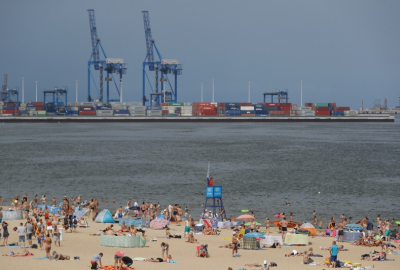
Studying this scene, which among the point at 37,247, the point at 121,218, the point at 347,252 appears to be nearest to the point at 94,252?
the point at 37,247

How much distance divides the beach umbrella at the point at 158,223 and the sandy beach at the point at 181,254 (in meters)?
1.37

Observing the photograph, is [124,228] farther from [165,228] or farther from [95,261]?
[95,261]

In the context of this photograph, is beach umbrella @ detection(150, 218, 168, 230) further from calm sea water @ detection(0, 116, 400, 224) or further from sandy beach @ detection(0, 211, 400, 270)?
calm sea water @ detection(0, 116, 400, 224)

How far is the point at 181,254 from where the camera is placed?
20.2m

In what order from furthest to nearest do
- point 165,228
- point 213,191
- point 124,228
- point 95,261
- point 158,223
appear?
point 213,191 → point 158,223 → point 165,228 → point 124,228 → point 95,261

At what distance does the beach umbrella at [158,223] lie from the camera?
25.8 m

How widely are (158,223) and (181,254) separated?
19.0 feet

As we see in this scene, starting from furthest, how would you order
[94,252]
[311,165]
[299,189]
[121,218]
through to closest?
[311,165]
[299,189]
[121,218]
[94,252]

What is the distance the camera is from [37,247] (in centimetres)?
2044

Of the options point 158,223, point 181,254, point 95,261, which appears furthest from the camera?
point 158,223

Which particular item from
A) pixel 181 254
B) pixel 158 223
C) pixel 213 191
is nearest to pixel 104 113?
pixel 213 191

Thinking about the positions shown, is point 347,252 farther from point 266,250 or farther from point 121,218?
point 121,218

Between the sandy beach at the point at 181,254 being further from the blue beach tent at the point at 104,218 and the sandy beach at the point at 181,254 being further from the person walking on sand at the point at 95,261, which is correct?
the blue beach tent at the point at 104,218

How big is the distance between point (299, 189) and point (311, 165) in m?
17.0
